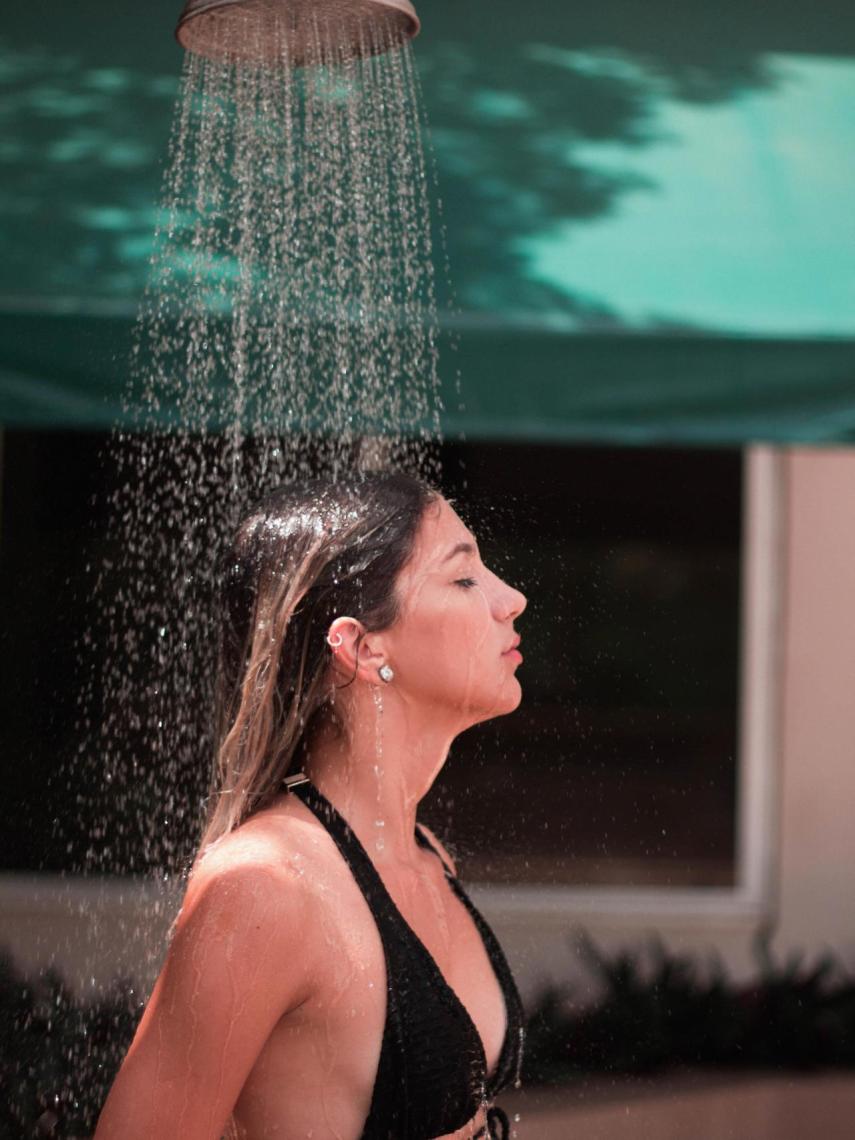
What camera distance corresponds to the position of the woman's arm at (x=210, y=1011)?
5.20ft

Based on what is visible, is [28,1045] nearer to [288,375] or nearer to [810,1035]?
[288,375]

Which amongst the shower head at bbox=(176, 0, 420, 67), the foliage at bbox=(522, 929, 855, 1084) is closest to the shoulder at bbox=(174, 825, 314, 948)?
the shower head at bbox=(176, 0, 420, 67)

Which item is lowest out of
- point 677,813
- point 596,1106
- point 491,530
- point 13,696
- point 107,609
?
point 677,813

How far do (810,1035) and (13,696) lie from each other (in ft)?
8.42

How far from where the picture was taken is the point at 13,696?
Answer: 2.81m

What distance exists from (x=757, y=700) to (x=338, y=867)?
3.71 metres

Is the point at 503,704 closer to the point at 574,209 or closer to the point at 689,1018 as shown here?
the point at 574,209

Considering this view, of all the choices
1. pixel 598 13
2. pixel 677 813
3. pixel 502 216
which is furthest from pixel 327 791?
pixel 677 813

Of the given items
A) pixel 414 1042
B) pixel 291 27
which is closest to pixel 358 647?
pixel 414 1042

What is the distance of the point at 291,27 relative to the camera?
7.27 feet

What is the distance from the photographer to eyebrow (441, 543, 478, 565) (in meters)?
1.84

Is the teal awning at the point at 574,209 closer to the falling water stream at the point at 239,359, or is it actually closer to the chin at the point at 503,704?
the falling water stream at the point at 239,359

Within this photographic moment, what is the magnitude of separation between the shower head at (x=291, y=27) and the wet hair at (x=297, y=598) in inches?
26.7

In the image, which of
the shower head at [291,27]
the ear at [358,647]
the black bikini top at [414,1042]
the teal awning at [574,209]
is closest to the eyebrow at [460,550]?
the ear at [358,647]
